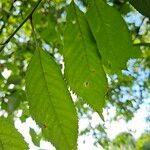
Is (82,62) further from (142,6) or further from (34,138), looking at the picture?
(34,138)

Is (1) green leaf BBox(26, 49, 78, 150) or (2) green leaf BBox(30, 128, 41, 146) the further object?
(2) green leaf BBox(30, 128, 41, 146)

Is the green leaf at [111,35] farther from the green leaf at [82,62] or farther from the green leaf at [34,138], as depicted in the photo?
the green leaf at [34,138]

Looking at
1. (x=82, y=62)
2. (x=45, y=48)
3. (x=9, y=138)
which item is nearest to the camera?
(x=9, y=138)

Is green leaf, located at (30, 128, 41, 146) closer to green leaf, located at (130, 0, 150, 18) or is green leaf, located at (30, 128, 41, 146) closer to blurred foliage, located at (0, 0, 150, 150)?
blurred foliage, located at (0, 0, 150, 150)

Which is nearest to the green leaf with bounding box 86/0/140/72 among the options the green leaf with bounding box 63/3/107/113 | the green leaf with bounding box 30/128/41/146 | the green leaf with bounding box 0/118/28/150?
the green leaf with bounding box 63/3/107/113

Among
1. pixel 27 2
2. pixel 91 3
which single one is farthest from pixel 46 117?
pixel 27 2

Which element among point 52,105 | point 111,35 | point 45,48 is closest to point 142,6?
point 111,35

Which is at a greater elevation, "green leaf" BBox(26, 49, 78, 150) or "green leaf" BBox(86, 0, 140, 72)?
"green leaf" BBox(86, 0, 140, 72)

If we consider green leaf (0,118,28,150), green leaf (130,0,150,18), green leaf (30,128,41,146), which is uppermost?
green leaf (30,128,41,146)
